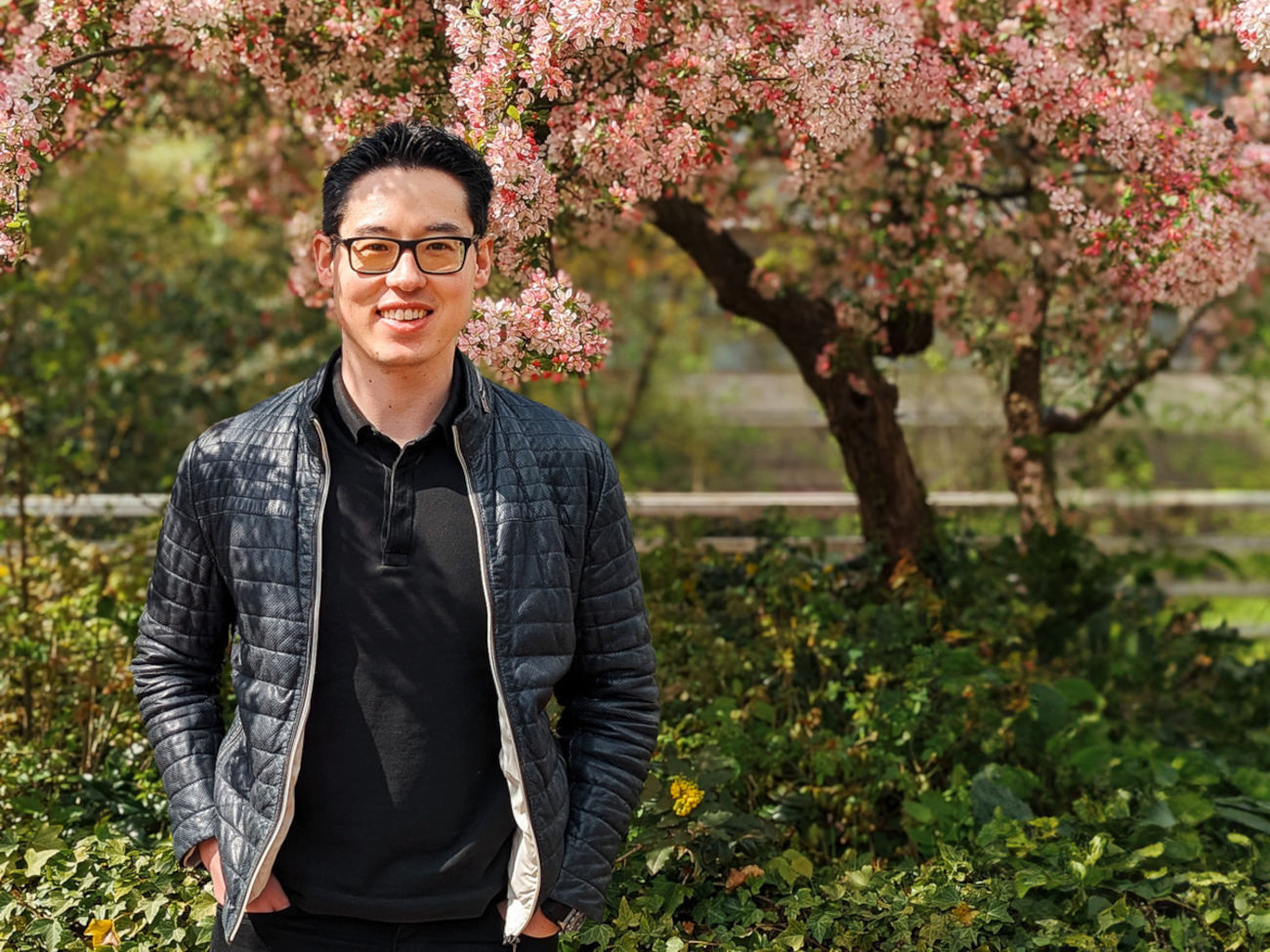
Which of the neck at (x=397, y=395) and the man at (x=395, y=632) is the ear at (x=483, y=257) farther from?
the neck at (x=397, y=395)

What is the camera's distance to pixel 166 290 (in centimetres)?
1057

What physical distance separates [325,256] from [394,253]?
0.15 m

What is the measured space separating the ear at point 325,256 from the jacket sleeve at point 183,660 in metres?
0.36

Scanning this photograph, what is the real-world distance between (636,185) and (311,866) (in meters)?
2.15

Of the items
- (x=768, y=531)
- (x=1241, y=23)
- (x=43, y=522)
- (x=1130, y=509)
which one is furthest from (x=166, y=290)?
(x=1241, y=23)

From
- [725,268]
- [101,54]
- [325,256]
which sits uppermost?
[101,54]

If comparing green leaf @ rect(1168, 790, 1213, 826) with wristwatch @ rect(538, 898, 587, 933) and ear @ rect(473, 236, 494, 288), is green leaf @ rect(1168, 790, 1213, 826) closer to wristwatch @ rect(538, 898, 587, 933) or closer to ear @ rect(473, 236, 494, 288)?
wristwatch @ rect(538, 898, 587, 933)

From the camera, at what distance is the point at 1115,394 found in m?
6.67

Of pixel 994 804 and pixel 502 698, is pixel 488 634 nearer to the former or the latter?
pixel 502 698

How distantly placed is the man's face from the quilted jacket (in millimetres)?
128

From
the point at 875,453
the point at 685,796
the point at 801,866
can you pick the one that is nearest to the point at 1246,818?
the point at 801,866

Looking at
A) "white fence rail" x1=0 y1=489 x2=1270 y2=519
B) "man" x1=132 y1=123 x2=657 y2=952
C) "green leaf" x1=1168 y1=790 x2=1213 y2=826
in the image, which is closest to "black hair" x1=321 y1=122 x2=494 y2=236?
"man" x1=132 y1=123 x2=657 y2=952

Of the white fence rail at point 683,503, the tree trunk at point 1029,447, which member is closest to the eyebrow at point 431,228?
the white fence rail at point 683,503

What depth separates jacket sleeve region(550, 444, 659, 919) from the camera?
224 centimetres
